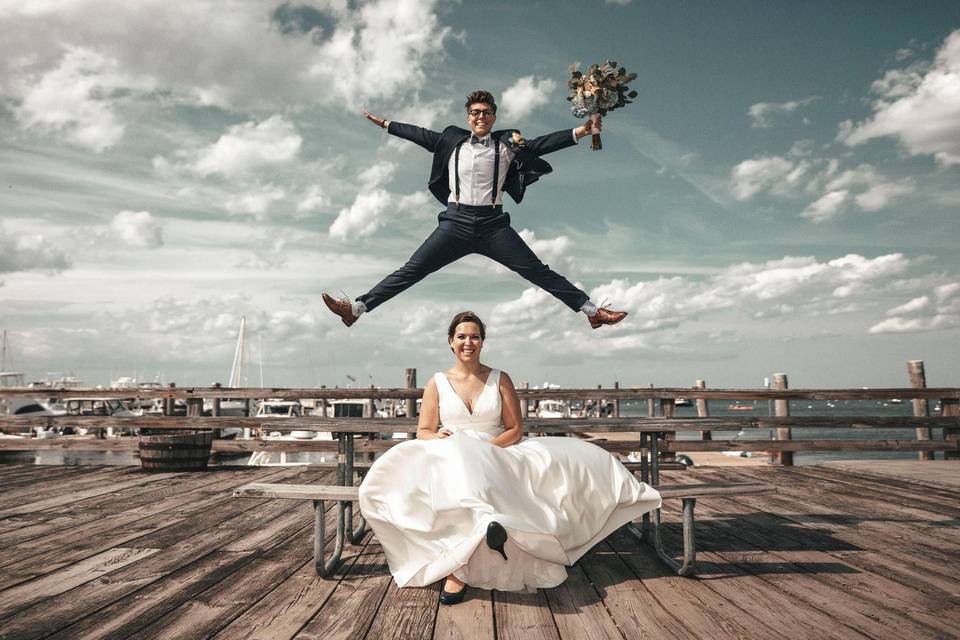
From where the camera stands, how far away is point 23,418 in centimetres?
867

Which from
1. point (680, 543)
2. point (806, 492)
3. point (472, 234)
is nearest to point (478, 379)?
point (472, 234)

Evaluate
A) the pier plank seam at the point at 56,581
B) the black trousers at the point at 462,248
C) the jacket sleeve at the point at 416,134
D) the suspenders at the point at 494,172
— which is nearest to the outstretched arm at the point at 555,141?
the suspenders at the point at 494,172

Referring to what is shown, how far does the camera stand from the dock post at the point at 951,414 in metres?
9.23

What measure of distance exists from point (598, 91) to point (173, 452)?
7292 mm

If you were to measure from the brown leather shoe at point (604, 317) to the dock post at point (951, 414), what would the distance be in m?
7.88

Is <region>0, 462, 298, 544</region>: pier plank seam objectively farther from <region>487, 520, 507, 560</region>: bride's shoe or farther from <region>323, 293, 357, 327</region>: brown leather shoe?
<region>487, 520, 507, 560</region>: bride's shoe

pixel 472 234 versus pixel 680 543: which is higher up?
pixel 472 234

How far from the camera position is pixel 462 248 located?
4.18 metres

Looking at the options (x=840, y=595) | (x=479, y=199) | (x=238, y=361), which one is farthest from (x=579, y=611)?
(x=238, y=361)

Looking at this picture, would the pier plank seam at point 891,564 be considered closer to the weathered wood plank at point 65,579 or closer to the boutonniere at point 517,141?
the boutonniere at point 517,141

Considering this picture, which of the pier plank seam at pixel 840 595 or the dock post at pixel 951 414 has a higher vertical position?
the dock post at pixel 951 414

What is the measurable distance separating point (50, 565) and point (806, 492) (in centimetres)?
Result: 693

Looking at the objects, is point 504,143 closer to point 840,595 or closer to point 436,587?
point 436,587

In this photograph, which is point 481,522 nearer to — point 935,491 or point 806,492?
point 806,492
